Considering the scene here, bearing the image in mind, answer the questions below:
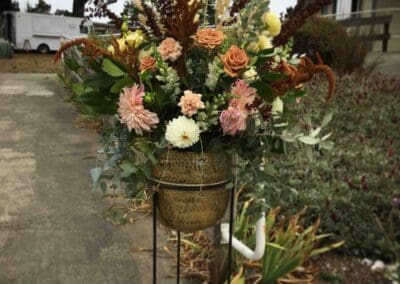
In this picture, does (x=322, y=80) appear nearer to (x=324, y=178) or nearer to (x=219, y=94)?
(x=324, y=178)

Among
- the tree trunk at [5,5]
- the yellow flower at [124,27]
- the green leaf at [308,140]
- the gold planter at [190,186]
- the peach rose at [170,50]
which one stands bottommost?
the gold planter at [190,186]

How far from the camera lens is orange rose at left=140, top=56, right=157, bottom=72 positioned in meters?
1.61

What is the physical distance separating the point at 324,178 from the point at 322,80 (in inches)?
153

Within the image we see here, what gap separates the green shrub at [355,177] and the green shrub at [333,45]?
2.33 metres

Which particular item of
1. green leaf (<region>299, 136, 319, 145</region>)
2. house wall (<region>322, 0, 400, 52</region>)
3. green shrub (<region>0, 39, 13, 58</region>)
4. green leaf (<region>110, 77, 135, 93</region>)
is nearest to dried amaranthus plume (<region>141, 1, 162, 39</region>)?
green leaf (<region>110, 77, 135, 93</region>)

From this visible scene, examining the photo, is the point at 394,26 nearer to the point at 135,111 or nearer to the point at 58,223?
the point at 58,223

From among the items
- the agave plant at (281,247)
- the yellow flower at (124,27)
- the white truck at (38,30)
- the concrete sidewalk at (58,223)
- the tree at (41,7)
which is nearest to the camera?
the yellow flower at (124,27)

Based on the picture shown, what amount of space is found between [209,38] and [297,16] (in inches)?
14.7

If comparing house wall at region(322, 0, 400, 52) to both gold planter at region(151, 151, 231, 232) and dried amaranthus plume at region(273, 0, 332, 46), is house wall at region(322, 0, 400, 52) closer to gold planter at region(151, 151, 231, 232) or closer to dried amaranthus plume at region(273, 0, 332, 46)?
dried amaranthus plume at region(273, 0, 332, 46)

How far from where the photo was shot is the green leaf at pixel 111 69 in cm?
159

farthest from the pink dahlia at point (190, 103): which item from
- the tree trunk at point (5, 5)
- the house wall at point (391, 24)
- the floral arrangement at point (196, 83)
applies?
the tree trunk at point (5, 5)

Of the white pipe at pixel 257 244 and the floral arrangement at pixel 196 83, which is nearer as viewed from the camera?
the floral arrangement at pixel 196 83

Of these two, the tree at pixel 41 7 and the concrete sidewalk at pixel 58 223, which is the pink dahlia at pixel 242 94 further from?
the tree at pixel 41 7

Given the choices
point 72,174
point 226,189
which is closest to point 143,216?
point 72,174
